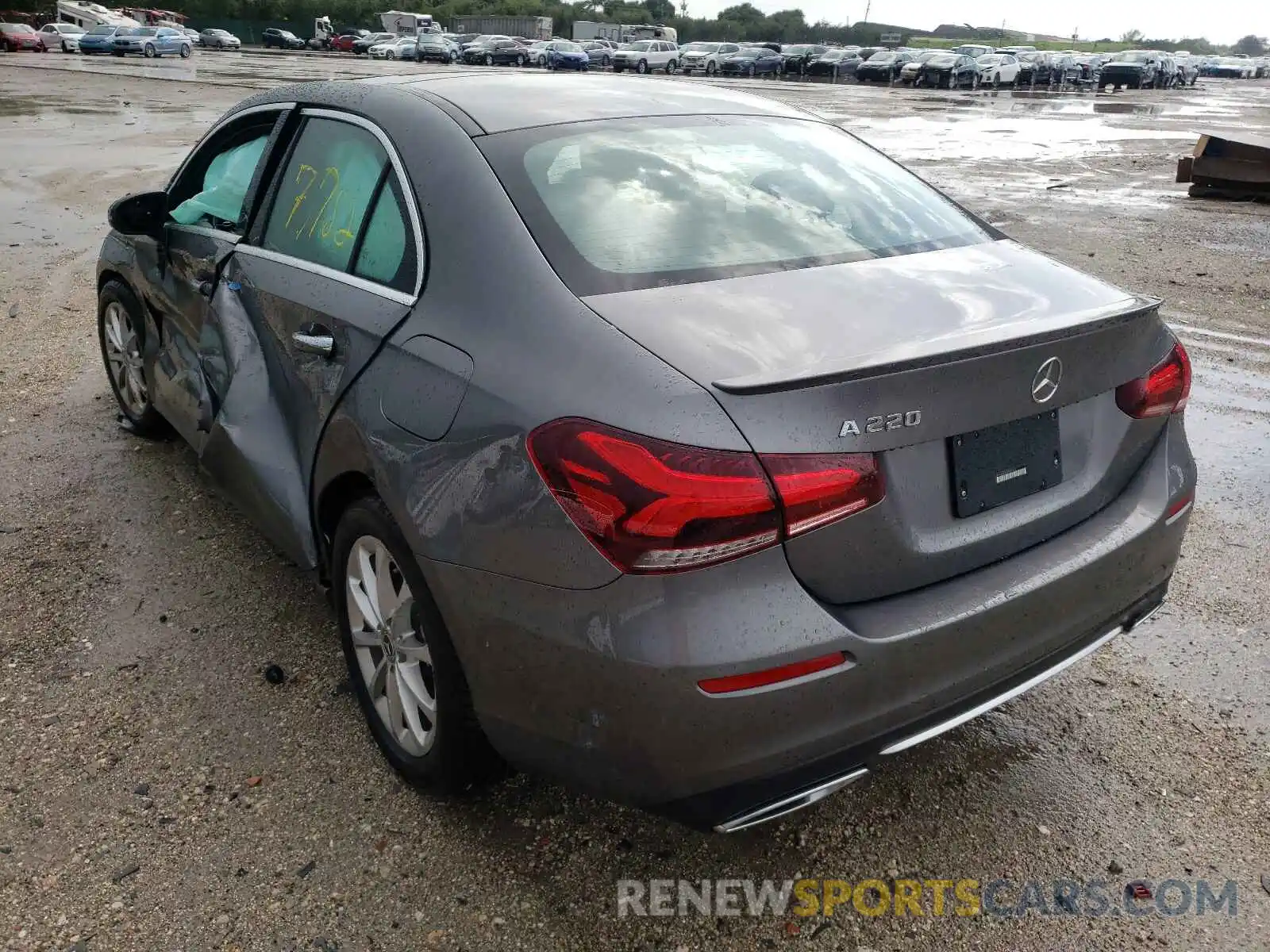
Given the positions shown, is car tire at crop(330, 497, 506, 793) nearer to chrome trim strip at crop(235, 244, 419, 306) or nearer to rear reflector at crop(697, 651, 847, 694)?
chrome trim strip at crop(235, 244, 419, 306)

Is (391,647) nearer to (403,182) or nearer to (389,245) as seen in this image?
(389,245)

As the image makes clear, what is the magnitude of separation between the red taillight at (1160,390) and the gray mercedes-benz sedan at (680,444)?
1 centimetres

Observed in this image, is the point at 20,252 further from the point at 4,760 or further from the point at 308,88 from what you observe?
the point at 4,760

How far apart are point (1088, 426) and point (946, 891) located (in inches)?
44.0

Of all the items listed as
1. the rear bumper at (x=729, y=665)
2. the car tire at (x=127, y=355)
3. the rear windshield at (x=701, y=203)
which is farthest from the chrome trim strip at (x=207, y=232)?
the rear bumper at (x=729, y=665)

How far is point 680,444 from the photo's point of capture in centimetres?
186

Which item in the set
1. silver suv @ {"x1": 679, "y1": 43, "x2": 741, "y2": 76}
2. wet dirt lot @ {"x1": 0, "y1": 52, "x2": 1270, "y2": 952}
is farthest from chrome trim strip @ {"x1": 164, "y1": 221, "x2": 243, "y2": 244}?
silver suv @ {"x1": 679, "y1": 43, "x2": 741, "y2": 76}

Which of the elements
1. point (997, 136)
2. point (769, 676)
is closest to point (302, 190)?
point (769, 676)

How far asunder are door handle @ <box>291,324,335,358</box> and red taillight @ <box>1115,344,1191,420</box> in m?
1.96

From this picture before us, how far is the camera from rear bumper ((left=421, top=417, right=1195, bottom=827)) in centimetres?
189

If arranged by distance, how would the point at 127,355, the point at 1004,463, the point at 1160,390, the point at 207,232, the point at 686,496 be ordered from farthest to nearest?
the point at 127,355 → the point at 207,232 → the point at 1160,390 → the point at 1004,463 → the point at 686,496

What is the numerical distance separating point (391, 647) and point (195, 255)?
6.21 ft

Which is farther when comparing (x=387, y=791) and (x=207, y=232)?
(x=207, y=232)

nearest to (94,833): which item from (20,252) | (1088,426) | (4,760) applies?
(4,760)
